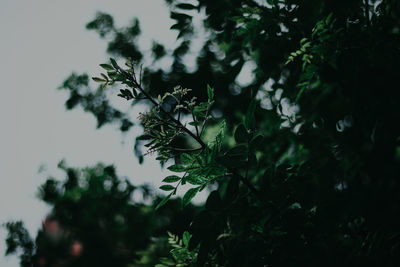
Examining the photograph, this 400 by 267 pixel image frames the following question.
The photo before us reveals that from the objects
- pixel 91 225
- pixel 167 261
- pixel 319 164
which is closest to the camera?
pixel 319 164

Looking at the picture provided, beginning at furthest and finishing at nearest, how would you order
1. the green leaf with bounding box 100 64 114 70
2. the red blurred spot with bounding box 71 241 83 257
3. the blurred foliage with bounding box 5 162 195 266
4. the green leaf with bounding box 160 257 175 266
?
the red blurred spot with bounding box 71 241 83 257, the blurred foliage with bounding box 5 162 195 266, the green leaf with bounding box 160 257 175 266, the green leaf with bounding box 100 64 114 70

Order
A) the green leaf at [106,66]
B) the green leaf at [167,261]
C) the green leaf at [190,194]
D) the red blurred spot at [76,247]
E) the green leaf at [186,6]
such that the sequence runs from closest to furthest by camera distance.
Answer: the green leaf at [106,66], the green leaf at [190,194], the green leaf at [167,261], the green leaf at [186,6], the red blurred spot at [76,247]

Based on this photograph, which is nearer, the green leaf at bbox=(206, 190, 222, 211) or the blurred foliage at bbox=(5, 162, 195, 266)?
the green leaf at bbox=(206, 190, 222, 211)

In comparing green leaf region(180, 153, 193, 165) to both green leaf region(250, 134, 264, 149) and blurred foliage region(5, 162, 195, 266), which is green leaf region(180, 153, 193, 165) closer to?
green leaf region(250, 134, 264, 149)

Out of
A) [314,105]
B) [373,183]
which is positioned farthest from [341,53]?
[373,183]

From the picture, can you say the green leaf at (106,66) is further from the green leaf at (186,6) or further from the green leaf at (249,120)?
the green leaf at (186,6)

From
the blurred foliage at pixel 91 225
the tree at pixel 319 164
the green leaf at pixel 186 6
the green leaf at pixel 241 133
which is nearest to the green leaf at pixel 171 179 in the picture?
the tree at pixel 319 164

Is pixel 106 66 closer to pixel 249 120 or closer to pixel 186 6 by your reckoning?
pixel 249 120

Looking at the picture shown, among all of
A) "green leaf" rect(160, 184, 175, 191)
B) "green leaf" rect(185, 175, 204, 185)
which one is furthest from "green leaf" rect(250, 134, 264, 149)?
"green leaf" rect(160, 184, 175, 191)

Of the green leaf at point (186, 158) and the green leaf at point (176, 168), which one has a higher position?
the green leaf at point (186, 158)

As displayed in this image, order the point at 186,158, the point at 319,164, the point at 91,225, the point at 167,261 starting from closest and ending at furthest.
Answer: the point at 319,164 < the point at 186,158 < the point at 167,261 < the point at 91,225

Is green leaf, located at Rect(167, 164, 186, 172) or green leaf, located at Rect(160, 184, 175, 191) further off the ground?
green leaf, located at Rect(167, 164, 186, 172)

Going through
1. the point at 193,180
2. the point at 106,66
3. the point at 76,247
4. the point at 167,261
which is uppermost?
the point at 76,247

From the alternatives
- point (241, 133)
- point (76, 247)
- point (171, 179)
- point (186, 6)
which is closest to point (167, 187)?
point (171, 179)
